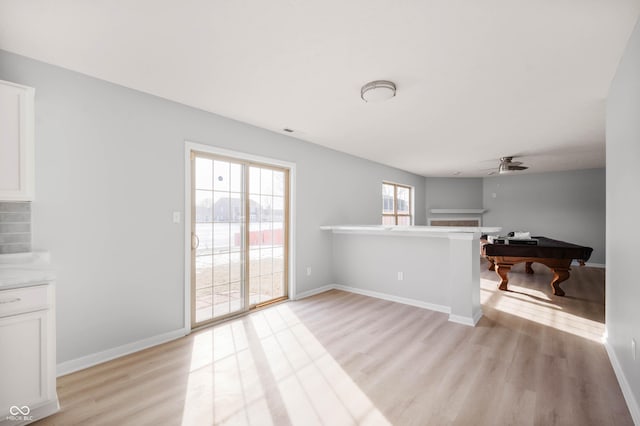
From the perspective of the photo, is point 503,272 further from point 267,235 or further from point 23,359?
point 23,359

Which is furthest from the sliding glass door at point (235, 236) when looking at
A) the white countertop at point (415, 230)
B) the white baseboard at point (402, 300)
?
the white countertop at point (415, 230)

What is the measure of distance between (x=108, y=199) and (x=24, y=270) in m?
0.84

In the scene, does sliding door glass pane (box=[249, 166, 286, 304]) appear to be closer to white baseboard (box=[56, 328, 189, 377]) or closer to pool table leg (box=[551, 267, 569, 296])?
white baseboard (box=[56, 328, 189, 377])

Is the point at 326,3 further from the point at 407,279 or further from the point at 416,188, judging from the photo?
the point at 416,188

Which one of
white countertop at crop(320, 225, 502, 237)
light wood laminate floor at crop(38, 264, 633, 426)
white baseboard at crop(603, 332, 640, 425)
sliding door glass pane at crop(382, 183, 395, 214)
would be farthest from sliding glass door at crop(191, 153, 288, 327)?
white baseboard at crop(603, 332, 640, 425)

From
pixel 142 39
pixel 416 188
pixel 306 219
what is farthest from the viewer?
pixel 416 188

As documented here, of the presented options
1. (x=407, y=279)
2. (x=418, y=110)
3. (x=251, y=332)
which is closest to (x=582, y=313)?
(x=407, y=279)

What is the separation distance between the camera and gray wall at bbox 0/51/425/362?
228 centimetres

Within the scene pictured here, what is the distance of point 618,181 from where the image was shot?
2.19 meters

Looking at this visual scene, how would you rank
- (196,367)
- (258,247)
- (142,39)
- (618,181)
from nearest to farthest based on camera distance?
(142,39) < (618,181) < (196,367) < (258,247)

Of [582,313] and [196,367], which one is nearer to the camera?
[196,367]

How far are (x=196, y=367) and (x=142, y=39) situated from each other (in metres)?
2.48

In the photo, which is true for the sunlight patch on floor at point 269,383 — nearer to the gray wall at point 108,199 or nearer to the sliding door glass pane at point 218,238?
the sliding door glass pane at point 218,238

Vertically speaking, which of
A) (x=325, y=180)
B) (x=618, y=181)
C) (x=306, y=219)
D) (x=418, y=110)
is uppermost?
(x=418, y=110)
